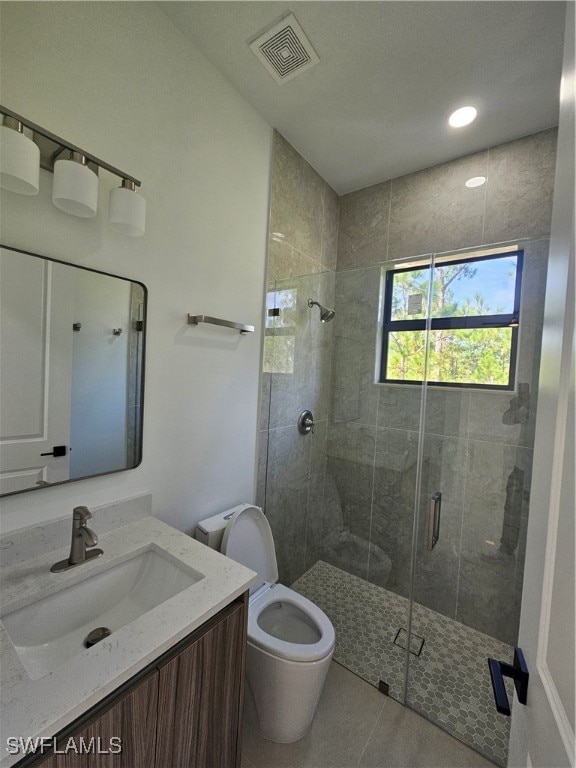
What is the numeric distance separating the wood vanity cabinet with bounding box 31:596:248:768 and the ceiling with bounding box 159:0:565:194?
7.14ft

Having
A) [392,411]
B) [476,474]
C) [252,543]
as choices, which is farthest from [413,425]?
[252,543]

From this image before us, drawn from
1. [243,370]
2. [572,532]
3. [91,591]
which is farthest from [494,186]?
[91,591]

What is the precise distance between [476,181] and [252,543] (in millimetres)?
2472

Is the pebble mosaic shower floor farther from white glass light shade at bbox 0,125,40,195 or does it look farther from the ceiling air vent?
the ceiling air vent

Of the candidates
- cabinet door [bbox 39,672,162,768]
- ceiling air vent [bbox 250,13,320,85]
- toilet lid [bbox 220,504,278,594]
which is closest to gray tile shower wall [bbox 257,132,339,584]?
toilet lid [bbox 220,504,278,594]

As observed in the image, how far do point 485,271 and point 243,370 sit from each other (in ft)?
4.91

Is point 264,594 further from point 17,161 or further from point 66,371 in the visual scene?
point 17,161

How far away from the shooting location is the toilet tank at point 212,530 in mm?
1412

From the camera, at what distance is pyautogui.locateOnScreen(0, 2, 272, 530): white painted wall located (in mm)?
965

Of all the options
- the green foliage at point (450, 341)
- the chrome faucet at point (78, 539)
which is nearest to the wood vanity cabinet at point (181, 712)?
the chrome faucet at point (78, 539)

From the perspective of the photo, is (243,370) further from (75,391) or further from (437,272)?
(437,272)

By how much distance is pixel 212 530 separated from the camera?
4.67 ft

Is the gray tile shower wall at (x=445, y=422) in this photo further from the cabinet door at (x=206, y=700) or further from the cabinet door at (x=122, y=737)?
the cabinet door at (x=122, y=737)

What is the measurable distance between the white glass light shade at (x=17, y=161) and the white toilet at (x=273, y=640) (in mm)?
1386
